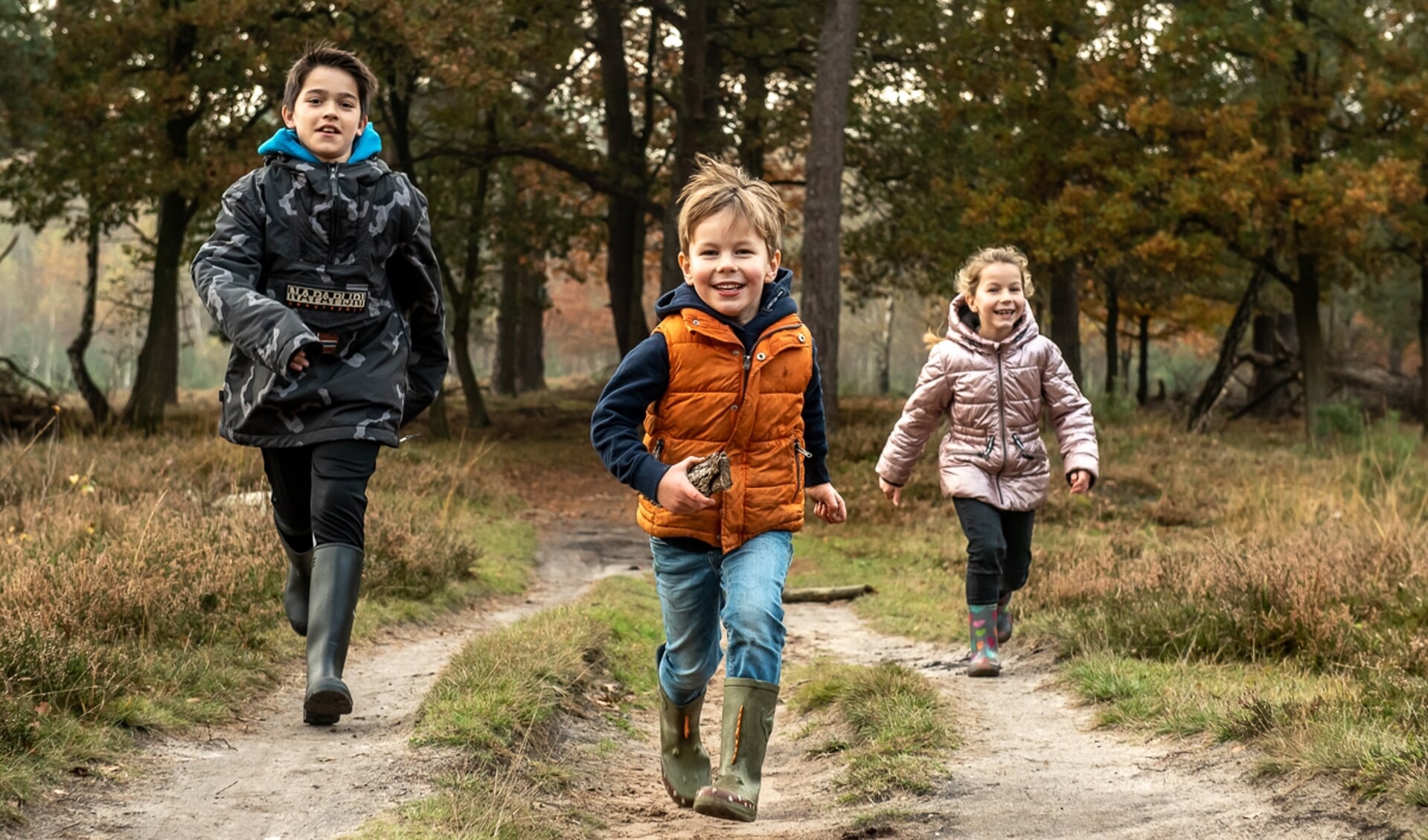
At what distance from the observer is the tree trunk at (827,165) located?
1739 cm

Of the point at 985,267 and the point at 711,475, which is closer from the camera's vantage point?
the point at 711,475

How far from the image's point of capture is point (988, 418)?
23.5 ft

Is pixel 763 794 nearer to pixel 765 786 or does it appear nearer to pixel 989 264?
pixel 765 786

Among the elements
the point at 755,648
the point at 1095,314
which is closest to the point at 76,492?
the point at 755,648

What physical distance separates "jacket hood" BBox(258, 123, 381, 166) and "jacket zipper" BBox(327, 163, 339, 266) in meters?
0.08

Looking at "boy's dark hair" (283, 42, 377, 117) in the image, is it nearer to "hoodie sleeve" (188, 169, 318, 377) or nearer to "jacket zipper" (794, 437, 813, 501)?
"hoodie sleeve" (188, 169, 318, 377)

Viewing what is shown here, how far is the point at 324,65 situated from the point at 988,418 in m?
3.66

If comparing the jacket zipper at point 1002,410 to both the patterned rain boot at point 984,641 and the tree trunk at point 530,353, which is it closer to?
the patterned rain boot at point 984,641

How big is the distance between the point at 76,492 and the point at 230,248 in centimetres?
529

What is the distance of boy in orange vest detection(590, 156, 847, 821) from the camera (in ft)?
13.8

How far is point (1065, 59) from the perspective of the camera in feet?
70.9

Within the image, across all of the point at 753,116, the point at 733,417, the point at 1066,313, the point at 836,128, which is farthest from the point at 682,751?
the point at 1066,313

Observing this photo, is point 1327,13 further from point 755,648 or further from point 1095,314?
point 755,648

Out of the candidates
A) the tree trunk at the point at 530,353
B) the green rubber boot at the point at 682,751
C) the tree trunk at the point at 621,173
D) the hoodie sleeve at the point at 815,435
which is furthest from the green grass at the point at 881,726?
the tree trunk at the point at 530,353
